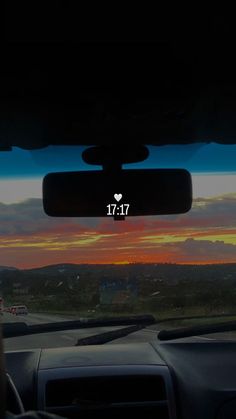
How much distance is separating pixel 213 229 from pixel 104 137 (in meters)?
1.00

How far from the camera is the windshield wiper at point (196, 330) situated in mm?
5148

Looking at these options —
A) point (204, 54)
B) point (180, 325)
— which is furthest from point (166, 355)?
point (204, 54)

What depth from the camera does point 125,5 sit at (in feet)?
11.0

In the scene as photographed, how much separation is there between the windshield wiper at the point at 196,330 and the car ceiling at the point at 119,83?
1.37 m

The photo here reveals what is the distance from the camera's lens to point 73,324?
16.7 feet

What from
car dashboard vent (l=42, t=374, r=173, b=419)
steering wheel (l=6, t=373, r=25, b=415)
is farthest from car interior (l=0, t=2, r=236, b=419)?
steering wheel (l=6, t=373, r=25, b=415)

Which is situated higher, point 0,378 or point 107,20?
point 107,20

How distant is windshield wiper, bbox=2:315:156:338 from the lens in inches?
198

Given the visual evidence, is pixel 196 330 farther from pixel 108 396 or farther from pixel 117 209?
pixel 117 209

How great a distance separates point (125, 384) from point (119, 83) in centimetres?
199

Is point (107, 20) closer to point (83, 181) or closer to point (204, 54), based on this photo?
point (204, 54)

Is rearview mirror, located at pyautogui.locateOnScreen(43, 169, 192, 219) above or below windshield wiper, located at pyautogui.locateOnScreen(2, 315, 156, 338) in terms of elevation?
above

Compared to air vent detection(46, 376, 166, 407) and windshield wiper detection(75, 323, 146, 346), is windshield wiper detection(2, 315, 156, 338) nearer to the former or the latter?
windshield wiper detection(75, 323, 146, 346)

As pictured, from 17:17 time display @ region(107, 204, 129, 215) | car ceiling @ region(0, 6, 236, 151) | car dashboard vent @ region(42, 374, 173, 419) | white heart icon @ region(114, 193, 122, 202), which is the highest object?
car ceiling @ region(0, 6, 236, 151)
